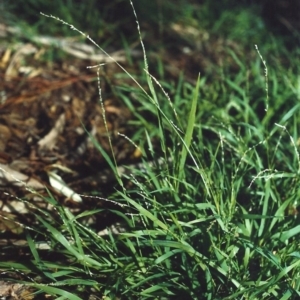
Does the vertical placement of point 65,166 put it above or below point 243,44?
below

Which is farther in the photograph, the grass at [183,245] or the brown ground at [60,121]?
the brown ground at [60,121]

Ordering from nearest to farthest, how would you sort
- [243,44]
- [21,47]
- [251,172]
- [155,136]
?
[251,172] < [155,136] < [21,47] < [243,44]

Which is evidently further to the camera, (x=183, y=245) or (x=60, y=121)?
(x=60, y=121)

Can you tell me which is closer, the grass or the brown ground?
the grass

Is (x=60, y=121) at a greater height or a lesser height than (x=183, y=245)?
lesser

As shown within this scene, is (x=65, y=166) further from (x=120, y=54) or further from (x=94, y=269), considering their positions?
(x=120, y=54)

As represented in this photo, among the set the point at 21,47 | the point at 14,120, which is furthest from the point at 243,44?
the point at 14,120

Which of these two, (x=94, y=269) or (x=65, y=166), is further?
(x=65, y=166)

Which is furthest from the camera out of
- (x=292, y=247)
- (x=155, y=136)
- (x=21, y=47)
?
(x=21, y=47)

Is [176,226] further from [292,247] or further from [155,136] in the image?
[155,136]

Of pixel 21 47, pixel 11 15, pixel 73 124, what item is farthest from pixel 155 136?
pixel 11 15
